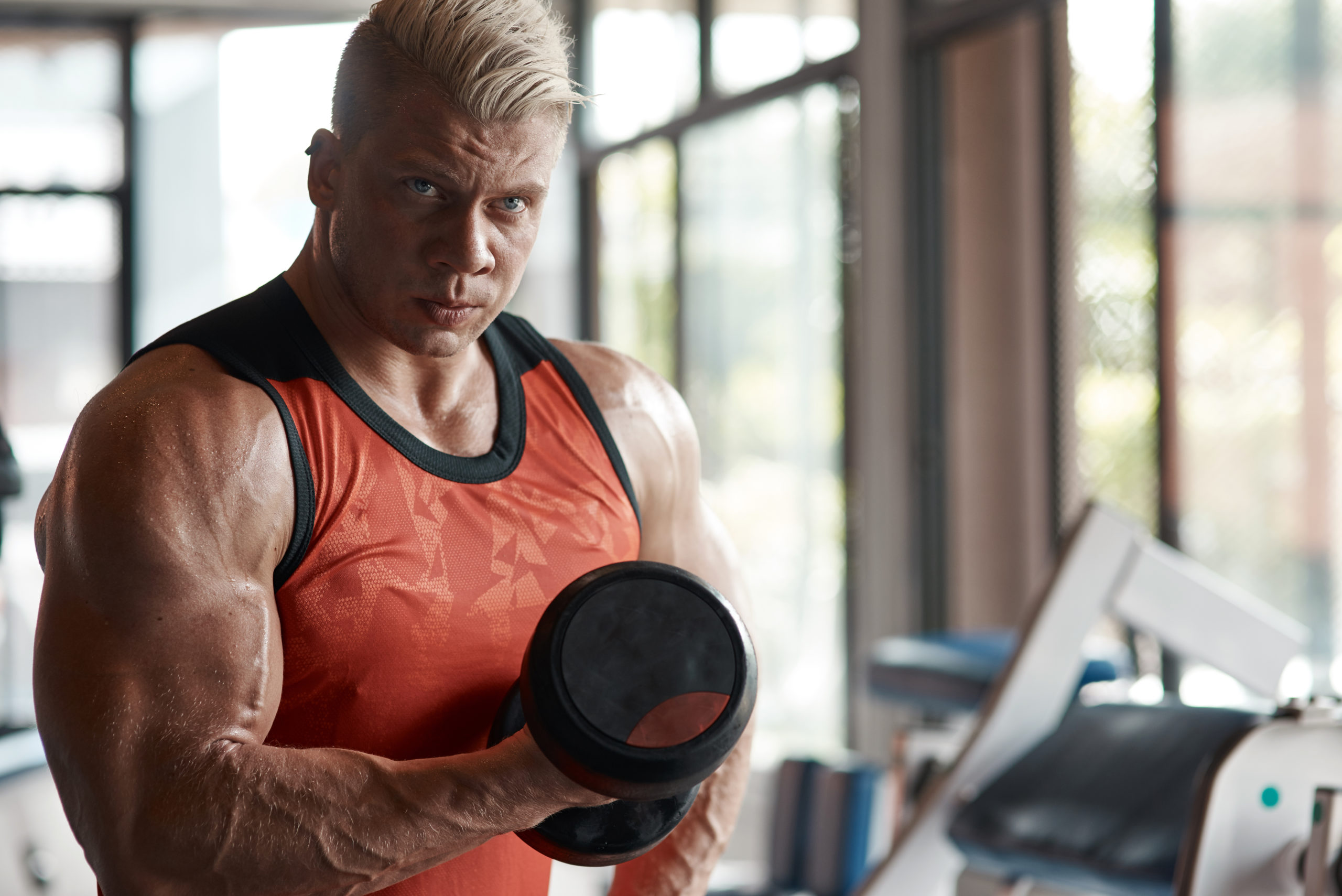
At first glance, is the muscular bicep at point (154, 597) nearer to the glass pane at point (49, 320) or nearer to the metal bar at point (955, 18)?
the metal bar at point (955, 18)

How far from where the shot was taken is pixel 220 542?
698 millimetres

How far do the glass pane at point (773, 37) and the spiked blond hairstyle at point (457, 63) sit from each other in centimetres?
269

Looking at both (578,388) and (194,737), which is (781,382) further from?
(194,737)

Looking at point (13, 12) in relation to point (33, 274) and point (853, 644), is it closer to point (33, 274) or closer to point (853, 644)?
point (33, 274)

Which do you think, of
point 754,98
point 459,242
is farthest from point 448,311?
point 754,98

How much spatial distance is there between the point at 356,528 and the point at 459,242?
0.19 metres

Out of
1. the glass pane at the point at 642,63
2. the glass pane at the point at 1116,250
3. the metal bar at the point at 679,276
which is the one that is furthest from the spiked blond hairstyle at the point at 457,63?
the metal bar at the point at 679,276

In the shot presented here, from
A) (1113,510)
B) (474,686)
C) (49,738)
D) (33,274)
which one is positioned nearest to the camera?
(49,738)

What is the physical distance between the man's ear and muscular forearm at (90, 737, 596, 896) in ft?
1.16

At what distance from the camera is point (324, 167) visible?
2.64 feet

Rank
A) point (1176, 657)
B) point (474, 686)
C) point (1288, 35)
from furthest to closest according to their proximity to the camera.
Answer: point (1176, 657)
point (1288, 35)
point (474, 686)

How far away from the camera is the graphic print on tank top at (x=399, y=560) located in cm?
76

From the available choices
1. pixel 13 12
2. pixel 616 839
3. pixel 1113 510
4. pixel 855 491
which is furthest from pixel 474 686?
pixel 13 12

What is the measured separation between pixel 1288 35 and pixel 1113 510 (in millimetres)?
1143
